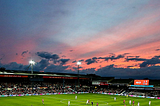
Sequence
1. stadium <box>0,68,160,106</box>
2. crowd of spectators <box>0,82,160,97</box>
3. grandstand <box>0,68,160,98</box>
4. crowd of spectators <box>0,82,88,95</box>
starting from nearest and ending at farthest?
stadium <box>0,68,160,106</box> → crowd of spectators <box>0,82,88,95</box> → crowd of spectators <box>0,82,160,97</box> → grandstand <box>0,68,160,98</box>

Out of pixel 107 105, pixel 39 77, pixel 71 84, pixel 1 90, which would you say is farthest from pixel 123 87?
pixel 1 90

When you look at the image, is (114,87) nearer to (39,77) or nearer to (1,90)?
(39,77)

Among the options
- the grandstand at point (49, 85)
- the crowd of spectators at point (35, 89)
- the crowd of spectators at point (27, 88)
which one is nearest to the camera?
the crowd of spectators at point (27, 88)

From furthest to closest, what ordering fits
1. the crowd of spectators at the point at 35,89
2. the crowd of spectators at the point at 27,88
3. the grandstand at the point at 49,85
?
the grandstand at the point at 49,85, the crowd of spectators at the point at 35,89, the crowd of spectators at the point at 27,88

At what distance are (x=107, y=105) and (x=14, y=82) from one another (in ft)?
190

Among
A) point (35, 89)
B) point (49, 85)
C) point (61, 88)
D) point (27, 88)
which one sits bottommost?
point (61, 88)

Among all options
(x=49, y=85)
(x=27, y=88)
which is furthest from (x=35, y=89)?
(x=49, y=85)

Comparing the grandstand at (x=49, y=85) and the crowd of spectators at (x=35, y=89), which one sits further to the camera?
the grandstand at (x=49, y=85)

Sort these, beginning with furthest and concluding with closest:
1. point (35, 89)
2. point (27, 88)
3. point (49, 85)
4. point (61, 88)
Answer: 1. point (61, 88)
2. point (49, 85)
3. point (35, 89)
4. point (27, 88)

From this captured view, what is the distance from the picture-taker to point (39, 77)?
8444cm

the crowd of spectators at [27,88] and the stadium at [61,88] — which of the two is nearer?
the stadium at [61,88]

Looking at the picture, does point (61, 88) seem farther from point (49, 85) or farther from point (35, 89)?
point (35, 89)

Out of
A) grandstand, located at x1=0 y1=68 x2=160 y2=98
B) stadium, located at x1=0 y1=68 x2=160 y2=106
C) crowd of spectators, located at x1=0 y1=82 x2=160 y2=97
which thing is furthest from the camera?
grandstand, located at x1=0 y1=68 x2=160 y2=98

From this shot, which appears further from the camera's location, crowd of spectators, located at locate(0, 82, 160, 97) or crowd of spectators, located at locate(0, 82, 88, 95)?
crowd of spectators, located at locate(0, 82, 160, 97)
